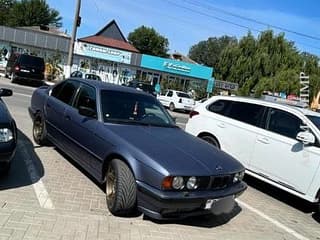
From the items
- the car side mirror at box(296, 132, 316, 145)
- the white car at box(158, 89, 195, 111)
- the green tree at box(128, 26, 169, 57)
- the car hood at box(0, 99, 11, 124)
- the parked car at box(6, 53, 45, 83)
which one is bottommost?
the white car at box(158, 89, 195, 111)

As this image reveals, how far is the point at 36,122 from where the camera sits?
8.69 meters

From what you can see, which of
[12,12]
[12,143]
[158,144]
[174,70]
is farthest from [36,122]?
[12,12]

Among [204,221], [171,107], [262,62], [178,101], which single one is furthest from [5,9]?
[204,221]

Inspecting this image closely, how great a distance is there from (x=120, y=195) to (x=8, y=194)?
1512 mm

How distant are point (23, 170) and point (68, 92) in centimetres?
165

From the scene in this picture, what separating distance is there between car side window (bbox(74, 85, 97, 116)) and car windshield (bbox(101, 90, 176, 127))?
160mm

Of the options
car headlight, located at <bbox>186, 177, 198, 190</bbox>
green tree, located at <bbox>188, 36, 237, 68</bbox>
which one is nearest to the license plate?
car headlight, located at <bbox>186, 177, 198, 190</bbox>

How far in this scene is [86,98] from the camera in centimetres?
697

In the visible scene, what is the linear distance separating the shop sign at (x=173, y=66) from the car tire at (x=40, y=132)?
41.2 meters

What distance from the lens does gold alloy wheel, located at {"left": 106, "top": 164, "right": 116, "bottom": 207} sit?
213 inches

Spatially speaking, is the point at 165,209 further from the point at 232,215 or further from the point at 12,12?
the point at 12,12

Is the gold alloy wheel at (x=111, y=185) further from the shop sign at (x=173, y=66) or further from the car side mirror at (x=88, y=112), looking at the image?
the shop sign at (x=173, y=66)

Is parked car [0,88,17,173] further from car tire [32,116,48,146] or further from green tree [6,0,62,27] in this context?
green tree [6,0,62,27]

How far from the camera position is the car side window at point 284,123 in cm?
763
